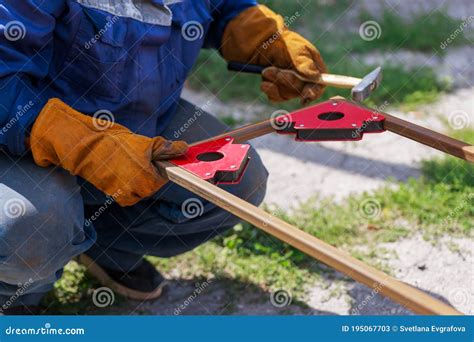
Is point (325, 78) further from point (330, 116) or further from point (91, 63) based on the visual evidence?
point (91, 63)

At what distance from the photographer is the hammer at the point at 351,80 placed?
2.31 metres

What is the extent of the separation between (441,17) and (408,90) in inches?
32.6

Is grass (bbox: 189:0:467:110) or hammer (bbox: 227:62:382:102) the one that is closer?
hammer (bbox: 227:62:382:102)

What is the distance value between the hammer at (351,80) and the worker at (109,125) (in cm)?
3

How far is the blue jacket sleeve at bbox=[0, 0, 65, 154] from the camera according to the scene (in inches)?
82.6

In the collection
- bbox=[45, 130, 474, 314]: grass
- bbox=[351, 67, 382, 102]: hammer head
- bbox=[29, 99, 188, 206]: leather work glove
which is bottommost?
bbox=[45, 130, 474, 314]: grass

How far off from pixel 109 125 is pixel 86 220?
53 cm

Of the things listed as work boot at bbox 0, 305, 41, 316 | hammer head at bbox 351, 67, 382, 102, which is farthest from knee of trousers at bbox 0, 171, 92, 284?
hammer head at bbox 351, 67, 382, 102

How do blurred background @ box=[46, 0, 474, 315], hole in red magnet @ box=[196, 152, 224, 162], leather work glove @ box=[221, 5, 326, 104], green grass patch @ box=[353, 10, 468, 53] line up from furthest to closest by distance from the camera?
green grass patch @ box=[353, 10, 468, 53] → blurred background @ box=[46, 0, 474, 315] → leather work glove @ box=[221, 5, 326, 104] → hole in red magnet @ box=[196, 152, 224, 162]

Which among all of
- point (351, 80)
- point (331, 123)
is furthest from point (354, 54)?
point (331, 123)

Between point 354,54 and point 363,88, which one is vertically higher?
point 363,88

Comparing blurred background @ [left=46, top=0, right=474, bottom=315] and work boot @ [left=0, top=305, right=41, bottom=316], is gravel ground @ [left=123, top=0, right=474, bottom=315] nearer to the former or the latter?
blurred background @ [left=46, top=0, right=474, bottom=315]

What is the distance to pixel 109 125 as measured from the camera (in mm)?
2090

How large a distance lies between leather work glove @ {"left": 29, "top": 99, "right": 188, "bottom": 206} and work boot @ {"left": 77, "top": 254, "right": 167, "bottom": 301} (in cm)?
72
